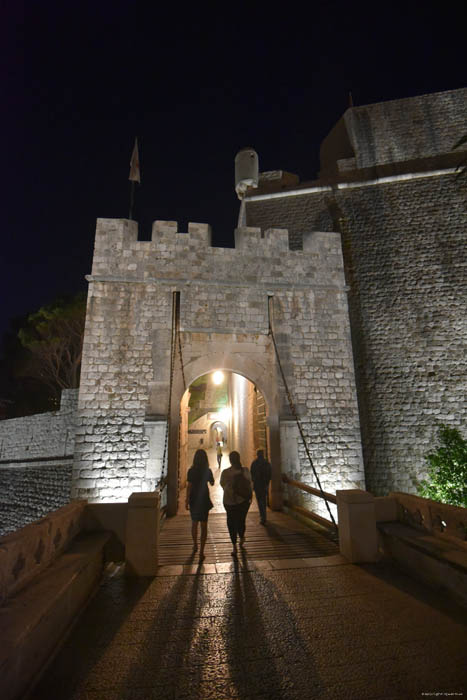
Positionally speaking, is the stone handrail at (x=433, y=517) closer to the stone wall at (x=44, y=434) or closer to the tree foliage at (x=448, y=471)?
the tree foliage at (x=448, y=471)

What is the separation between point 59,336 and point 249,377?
15948 mm

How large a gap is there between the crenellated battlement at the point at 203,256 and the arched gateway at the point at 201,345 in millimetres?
27

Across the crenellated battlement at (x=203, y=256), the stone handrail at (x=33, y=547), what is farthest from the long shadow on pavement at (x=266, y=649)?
the crenellated battlement at (x=203, y=256)

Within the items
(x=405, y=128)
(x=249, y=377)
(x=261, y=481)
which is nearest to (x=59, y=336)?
(x=249, y=377)

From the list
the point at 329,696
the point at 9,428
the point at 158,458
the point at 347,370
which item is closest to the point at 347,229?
the point at 347,370

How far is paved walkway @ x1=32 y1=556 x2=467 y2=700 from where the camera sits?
7.00ft

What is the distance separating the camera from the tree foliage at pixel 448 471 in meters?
8.77

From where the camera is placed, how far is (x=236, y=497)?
474 centimetres

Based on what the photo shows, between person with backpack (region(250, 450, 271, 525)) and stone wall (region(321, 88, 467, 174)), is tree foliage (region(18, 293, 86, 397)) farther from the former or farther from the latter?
person with backpack (region(250, 450, 271, 525))

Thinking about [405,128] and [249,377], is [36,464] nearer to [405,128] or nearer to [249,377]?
[249,377]

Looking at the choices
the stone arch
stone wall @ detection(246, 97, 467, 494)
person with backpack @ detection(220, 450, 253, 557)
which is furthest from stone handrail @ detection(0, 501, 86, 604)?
stone wall @ detection(246, 97, 467, 494)

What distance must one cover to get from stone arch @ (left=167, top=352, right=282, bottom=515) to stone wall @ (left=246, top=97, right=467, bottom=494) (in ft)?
11.4

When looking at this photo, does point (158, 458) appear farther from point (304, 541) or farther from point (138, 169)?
point (138, 169)

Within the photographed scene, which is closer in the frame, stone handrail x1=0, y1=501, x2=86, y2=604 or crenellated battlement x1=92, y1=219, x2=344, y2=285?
stone handrail x1=0, y1=501, x2=86, y2=604
